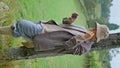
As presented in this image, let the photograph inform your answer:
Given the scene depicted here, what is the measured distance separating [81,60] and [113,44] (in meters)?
8.80

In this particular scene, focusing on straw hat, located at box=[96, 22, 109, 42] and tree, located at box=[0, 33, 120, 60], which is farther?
tree, located at box=[0, 33, 120, 60]

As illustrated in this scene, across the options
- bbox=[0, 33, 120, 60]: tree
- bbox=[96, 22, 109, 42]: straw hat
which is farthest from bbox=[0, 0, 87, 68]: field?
bbox=[96, 22, 109, 42]: straw hat

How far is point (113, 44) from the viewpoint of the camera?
4.60m

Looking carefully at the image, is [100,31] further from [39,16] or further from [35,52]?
[39,16]

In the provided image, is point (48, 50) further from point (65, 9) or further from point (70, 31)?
point (65, 9)

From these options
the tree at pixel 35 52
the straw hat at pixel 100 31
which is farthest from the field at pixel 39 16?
the straw hat at pixel 100 31

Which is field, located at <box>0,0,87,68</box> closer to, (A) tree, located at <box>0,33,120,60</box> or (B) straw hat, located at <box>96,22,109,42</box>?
(A) tree, located at <box>0,33,120,60</box>

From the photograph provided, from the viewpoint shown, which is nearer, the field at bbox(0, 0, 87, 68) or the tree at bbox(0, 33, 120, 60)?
the tree at bbox(0, 33, 120, 60)

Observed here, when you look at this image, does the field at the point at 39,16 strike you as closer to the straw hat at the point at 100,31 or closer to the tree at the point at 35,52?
the tree at the point at 35,52

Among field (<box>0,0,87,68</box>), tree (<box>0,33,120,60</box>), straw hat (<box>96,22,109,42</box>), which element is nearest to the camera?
straw hat (<box>96,22,109,42</box>)

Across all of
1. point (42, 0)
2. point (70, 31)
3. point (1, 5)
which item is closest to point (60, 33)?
point (70, 31)

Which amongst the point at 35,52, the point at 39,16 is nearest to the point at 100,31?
the point at 35,52

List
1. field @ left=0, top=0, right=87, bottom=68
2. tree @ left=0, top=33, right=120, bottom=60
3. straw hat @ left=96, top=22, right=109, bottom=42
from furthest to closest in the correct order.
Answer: field @ left=0, top=0, right=87, bottom=68 → tree @ left=0, top=33, right=120, bottom=60 → straw hat @ left=96, top=22, right=109, bottom=42

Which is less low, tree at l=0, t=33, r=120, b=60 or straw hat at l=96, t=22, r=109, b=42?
straw hat at l=96, t=22, r=109, b=42
